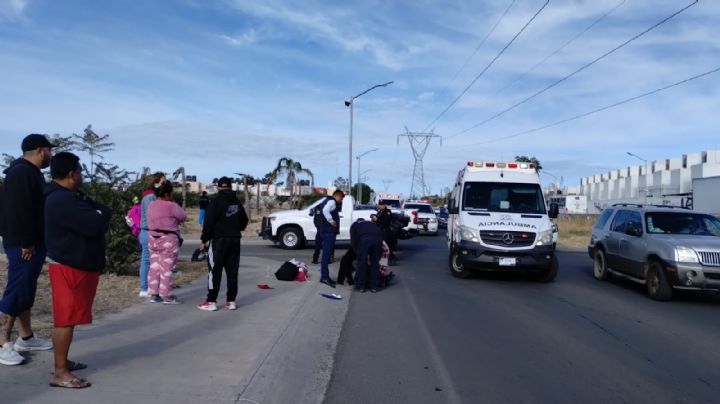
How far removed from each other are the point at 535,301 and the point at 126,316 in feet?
23.1

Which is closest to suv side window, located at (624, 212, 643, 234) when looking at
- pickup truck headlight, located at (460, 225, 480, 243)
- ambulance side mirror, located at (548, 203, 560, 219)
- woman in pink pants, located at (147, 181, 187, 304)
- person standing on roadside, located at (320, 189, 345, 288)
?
ambulance side mirror, located at (548, 203, 560, 219)

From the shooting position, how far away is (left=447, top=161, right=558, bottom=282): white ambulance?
13.6 meters

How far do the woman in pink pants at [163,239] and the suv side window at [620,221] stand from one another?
10009 mm

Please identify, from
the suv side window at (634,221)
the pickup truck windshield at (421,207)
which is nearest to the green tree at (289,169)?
the pickup truck windshield at (421,207)

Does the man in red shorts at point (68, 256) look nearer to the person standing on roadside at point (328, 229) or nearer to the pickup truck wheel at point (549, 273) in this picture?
the person standing on roadside at point (328, 229)

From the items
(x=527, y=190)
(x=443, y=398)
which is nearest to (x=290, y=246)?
(x=527, y=190)

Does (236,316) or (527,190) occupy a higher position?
(527,190)

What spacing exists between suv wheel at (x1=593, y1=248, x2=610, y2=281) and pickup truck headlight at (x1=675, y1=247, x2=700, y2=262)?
11.3 feet

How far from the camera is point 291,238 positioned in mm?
21609

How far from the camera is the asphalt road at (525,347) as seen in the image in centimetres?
598

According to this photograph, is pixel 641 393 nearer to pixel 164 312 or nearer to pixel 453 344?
pixel 453 344

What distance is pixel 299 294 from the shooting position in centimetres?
1120

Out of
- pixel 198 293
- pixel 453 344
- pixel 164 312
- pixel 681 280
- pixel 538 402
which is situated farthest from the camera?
pixel 681 280

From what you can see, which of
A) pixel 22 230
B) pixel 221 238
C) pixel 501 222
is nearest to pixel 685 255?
pixel 501 222
